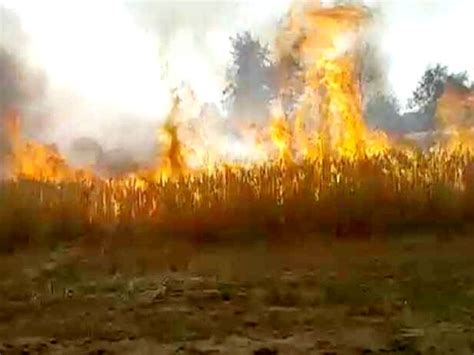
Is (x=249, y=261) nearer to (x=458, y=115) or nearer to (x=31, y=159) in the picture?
(x=31, y=159)

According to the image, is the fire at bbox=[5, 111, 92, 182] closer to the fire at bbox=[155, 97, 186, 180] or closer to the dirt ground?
the fire at bbox=[155, 97, 186, 180]

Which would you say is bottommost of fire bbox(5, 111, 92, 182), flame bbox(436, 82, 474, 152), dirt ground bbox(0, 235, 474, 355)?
dirt ground bbox(0, 235, 474, 355)

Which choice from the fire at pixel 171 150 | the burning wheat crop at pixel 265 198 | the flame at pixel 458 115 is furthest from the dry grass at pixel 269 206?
the flame at pixel 458 115

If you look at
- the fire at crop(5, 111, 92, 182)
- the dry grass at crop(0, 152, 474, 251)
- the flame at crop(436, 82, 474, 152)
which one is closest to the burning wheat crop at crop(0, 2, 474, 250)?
the dry grass at crop(0, 152, 474, 251)

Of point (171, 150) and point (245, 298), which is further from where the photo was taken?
point (171, 150)

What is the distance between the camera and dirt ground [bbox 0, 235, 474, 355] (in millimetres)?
5426

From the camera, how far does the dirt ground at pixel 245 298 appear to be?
17.8 feet

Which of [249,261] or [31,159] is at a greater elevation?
[31,159]

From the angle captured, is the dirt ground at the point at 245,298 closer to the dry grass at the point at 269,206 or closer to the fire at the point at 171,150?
the dry grass at the point at 269,206

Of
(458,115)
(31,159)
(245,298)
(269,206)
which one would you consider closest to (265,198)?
(269,206)

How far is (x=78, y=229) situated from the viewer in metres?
9.76

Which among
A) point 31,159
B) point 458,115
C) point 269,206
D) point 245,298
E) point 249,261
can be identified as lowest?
point 245,298

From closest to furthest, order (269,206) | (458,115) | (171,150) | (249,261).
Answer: (249,261) → (269,206) → (171,150) → (458,115)

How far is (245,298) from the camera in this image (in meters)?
6.61
